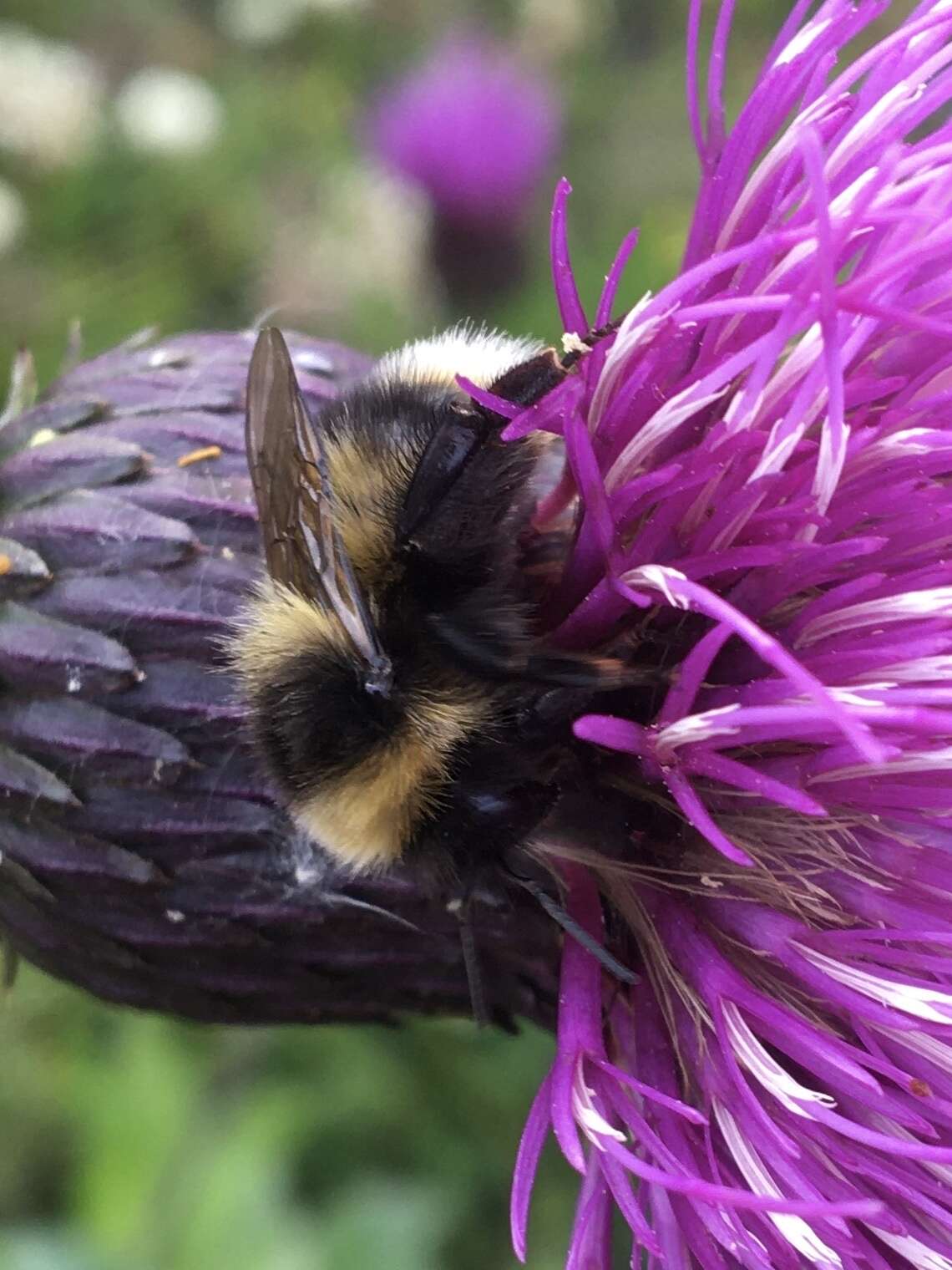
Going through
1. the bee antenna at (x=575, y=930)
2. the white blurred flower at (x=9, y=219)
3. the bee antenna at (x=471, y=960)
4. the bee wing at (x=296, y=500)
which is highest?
the bee wing at (x=296, y=500)

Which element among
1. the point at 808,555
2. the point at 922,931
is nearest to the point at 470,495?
the point at 808,555

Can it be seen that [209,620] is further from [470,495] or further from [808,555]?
[808,555]

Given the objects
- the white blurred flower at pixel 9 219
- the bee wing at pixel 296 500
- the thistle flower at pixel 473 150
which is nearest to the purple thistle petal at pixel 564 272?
the bee wing at pixel 296 500

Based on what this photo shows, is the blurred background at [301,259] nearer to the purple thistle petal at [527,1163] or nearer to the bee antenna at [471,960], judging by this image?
the bee antenna at [471,960]

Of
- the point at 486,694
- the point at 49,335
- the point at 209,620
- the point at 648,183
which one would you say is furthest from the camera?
the point at 648,183

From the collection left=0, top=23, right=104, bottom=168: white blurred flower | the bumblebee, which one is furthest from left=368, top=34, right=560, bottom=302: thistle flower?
the bumblebee

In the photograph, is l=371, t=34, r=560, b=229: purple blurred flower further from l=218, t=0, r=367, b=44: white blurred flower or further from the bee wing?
the bee wing

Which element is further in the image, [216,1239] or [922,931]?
[216,1239]
